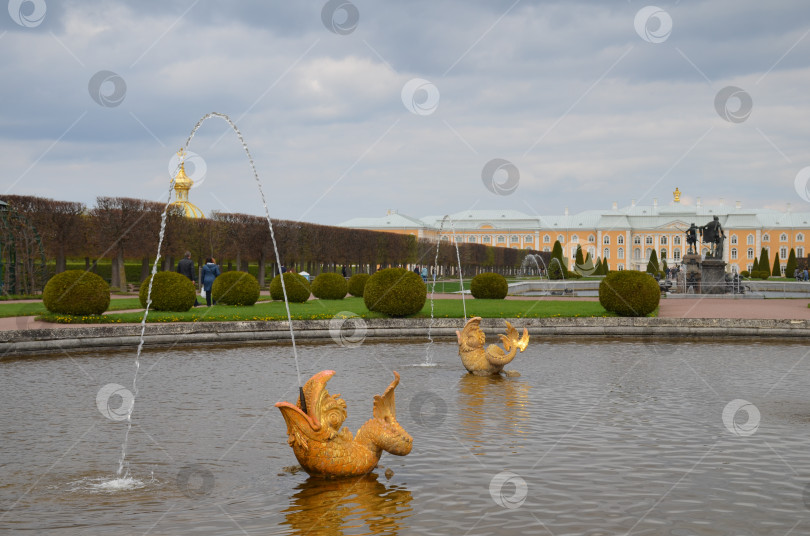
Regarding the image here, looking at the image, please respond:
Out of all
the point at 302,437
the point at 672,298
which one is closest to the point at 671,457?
the point at 302,437

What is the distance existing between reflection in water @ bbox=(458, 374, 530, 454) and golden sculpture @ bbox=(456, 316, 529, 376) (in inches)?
4.5

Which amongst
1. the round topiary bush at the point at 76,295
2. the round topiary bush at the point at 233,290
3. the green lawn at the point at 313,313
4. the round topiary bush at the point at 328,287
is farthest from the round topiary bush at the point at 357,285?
the round topiary bush at the point at 76,295

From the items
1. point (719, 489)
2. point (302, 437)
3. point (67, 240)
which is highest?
point (67, 240)

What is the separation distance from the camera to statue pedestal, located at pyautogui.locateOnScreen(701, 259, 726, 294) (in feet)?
92.4

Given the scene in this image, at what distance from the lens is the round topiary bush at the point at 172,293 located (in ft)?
54.3

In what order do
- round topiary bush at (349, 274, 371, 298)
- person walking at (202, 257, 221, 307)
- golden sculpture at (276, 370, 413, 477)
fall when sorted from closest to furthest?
golden sculpture at (276, 370, 413, 477), person walking at (202, 257, 221, 307), round topiary bush at (349, 274, 371, 298)

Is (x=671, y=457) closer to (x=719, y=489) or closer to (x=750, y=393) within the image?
(x=719, y=489)

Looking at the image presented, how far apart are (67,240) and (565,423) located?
87.4ft

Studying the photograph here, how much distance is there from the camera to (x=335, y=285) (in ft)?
78.8

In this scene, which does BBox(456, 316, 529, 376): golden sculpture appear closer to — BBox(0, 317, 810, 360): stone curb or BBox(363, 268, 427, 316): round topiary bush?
BBox(0, 317, 810, 360): stone curb

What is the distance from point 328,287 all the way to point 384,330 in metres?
9.84

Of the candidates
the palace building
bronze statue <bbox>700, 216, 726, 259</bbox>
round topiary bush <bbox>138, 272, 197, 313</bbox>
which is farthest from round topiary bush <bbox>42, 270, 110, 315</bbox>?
the palace building

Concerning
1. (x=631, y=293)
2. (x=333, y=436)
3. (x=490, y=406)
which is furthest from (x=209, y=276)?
(x=333, y=436)

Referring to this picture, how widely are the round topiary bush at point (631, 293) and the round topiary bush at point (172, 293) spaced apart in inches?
348
